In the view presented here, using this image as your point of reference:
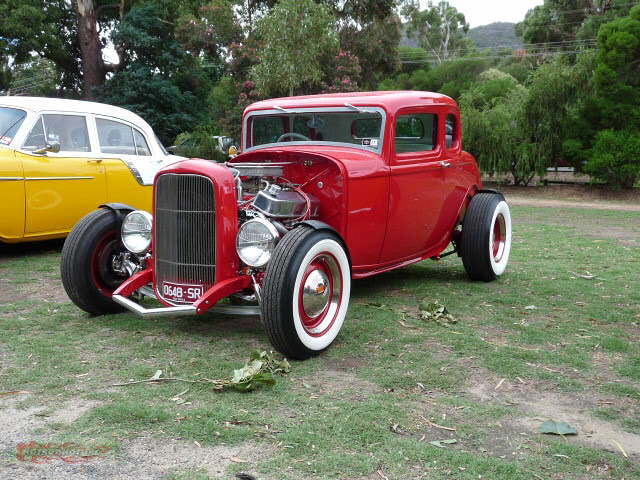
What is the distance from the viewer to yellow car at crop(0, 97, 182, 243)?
23.0ft

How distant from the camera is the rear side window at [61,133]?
23.8 feet

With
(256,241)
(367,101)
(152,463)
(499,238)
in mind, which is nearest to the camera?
(152,463)

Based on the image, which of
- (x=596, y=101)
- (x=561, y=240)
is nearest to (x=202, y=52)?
(x=596, y=101)

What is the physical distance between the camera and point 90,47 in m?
21.0

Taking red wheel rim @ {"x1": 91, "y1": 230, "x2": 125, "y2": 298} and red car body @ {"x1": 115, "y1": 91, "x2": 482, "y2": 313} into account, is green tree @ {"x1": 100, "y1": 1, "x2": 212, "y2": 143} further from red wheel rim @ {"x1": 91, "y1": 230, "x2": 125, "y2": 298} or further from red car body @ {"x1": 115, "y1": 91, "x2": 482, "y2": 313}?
red wheel rim @ {"x1": 91, "y1": 230, "x2": 125, "y2": 298}

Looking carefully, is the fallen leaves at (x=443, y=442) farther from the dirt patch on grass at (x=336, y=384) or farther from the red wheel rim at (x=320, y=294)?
the red wheel rim at (x=320, y=294)

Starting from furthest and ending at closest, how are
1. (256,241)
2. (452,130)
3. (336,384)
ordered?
(452,130)
(256,241)
(336,384)

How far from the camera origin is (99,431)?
2994 millimetres

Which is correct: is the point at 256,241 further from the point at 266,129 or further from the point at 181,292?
the point at 266,129

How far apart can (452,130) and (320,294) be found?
2.84 meters

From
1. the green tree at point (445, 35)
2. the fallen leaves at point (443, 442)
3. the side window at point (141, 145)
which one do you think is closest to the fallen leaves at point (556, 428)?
the fallen leaves at point (443, 442)

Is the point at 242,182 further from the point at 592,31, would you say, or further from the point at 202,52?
the point at 592,31

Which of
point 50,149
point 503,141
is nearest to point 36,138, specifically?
point 50,149

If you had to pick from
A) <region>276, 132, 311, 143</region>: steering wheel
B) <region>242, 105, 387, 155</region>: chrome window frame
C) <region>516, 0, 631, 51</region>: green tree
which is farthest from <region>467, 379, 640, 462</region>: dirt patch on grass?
<region>516, 0, 631, 51</region>: green tree
